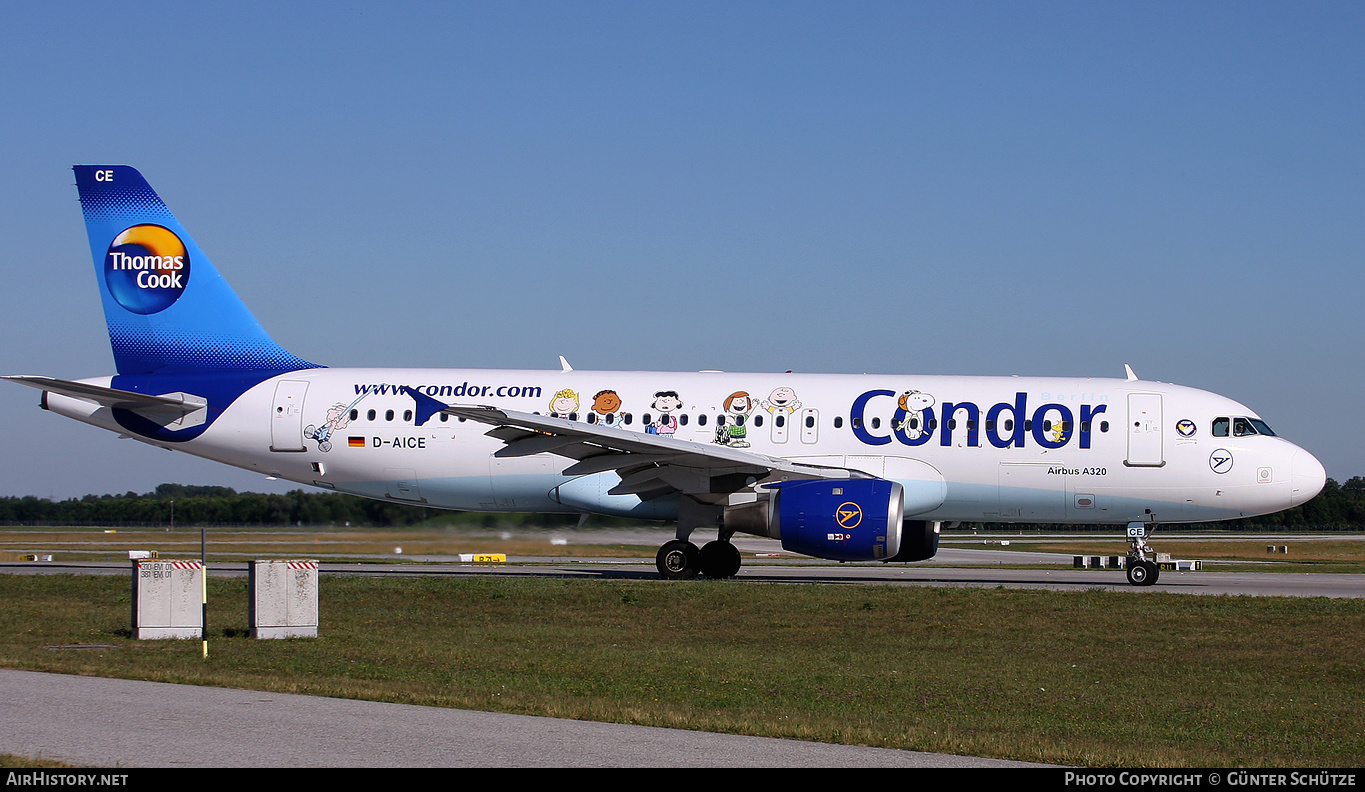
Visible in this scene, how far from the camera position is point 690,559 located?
75.9 feet

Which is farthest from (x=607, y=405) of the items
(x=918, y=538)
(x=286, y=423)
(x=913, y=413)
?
(x=918, y=538)

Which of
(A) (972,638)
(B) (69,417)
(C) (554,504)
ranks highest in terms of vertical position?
(B) (69,417)

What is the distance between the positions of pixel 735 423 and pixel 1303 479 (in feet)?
34.1

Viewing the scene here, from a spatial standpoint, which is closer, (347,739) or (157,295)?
(347,739)

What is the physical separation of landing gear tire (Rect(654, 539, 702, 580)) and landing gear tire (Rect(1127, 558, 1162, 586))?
315 inches

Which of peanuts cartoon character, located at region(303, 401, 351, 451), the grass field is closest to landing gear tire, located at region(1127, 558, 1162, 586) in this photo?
the grass field

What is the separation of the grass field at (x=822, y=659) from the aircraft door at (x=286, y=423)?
369cm

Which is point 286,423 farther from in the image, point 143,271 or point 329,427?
point 143,271

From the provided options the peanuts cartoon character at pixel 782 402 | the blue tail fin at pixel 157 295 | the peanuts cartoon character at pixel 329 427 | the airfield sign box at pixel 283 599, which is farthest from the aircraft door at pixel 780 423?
the airfield sign box at pixel 283 599

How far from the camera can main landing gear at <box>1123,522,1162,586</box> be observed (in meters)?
23.2

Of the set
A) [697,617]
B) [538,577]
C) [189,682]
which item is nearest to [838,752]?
[189,682]
